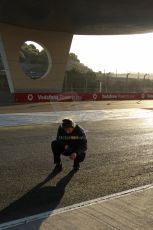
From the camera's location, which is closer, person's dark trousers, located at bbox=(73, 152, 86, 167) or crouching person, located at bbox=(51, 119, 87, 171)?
crouching person, located at bbox=(51, 119, 87, 171)

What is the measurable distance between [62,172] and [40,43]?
1261 inches

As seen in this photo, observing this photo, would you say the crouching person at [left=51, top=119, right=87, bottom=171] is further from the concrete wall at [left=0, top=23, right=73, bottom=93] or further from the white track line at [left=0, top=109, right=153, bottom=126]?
the concrete wall at [left=0, top=23, right=73, bottom=93]

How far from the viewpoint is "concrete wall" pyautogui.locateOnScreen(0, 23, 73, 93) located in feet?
122

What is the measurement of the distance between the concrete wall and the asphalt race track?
24027mm

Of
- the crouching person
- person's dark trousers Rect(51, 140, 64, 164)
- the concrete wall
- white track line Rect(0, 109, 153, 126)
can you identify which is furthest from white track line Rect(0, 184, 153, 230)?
the concrete wall

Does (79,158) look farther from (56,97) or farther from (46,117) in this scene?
(56,97)

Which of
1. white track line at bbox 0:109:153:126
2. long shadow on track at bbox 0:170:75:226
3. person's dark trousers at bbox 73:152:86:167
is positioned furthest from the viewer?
white track line at bbox 0:109:153:126

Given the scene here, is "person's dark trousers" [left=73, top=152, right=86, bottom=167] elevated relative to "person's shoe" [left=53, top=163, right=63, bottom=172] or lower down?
elevated

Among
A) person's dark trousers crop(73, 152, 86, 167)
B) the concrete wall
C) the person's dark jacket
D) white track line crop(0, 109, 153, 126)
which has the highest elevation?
the concrete wall

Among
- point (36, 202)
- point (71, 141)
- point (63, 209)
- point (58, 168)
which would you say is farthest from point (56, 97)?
point (63, 209)

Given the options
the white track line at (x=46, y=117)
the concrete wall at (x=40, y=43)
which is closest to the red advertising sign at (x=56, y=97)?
the concrete wall at (x=40, y=43)

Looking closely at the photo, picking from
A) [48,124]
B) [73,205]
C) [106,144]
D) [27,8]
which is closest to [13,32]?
[27,8]

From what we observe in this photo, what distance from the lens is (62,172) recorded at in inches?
330

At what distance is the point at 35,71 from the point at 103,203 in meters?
59.0
